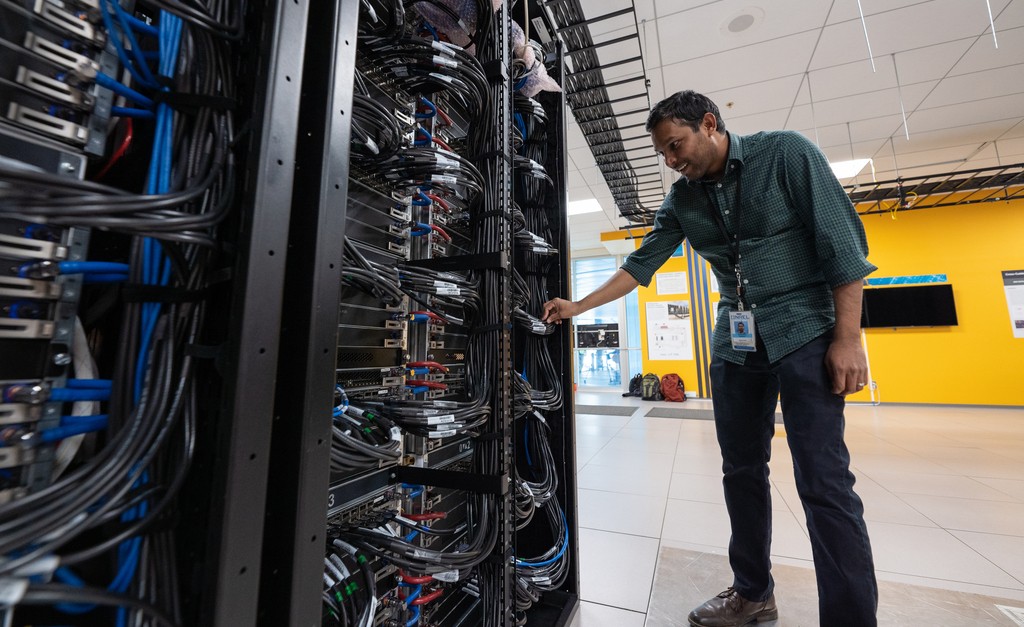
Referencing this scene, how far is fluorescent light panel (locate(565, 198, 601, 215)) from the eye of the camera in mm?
6220

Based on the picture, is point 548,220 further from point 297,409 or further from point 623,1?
point 623,1

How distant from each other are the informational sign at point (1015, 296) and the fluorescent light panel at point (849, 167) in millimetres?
2727

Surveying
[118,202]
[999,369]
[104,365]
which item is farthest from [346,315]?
[999,369]

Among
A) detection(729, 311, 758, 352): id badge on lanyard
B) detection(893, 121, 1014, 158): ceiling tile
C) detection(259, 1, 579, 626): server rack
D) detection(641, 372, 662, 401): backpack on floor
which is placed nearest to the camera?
detection(259, 1, 579, 626): server rack

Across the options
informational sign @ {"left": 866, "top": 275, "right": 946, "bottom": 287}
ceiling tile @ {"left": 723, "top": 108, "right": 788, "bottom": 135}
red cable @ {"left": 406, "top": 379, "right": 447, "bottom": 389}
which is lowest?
red cable @ {"left": 406, "top": 379, "right": 447, "bottom": 389}

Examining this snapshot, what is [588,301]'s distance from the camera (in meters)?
1.38

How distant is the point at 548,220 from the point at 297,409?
117 cm

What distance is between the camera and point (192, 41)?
52 centimetres

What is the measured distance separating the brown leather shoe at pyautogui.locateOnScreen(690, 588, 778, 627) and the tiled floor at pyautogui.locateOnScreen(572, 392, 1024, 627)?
0.17 ft

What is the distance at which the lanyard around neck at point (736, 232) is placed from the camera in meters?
1.15

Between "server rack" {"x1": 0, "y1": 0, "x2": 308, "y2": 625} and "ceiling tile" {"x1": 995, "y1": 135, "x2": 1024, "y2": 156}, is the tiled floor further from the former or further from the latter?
"ceiling tile" {"x1": 995, "y1": 135, "x2": 1024, "y2": 156}

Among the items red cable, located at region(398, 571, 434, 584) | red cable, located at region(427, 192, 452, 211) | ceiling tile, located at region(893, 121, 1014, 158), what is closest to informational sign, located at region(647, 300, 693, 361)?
ceiling tile, located at region(893, 121, 1014, 158)

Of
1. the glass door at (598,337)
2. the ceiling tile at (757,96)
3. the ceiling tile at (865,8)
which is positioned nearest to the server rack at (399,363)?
the ceiling tile at (865,8)

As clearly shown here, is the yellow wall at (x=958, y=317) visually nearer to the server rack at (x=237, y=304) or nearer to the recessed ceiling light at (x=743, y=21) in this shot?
the recessed ceiling light at (x=743, y=21)
